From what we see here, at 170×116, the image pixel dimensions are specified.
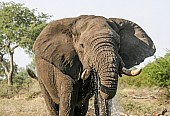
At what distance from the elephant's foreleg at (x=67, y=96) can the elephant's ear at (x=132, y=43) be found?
687 millimetres

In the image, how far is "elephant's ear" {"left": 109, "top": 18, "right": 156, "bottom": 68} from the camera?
16.6ft

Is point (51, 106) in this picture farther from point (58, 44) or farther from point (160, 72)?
point (160, 72)

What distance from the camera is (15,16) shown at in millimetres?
34250

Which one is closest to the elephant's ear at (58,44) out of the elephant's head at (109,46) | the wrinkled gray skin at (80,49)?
the wrinkled gray skin at (80,49)

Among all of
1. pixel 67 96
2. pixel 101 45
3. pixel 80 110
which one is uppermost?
pixel 101 45

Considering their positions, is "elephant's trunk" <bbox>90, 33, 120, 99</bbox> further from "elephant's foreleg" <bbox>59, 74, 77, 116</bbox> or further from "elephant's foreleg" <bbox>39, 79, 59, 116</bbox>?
"elephant's foreleg" <bbox>39, 79, 59, 116</bbox>

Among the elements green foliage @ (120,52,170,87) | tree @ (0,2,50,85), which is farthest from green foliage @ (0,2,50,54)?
green foliage @ (120,52,170,87)

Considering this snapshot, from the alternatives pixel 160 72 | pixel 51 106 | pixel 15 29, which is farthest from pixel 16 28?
pixel 51 106

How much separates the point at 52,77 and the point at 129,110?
21.6 ft

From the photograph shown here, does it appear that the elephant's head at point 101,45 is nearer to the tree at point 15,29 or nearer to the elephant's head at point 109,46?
the elephant's head at point 109,46

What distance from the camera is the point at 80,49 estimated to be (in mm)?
4730

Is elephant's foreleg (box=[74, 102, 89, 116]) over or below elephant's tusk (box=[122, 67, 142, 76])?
below

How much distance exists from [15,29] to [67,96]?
94.8 ft

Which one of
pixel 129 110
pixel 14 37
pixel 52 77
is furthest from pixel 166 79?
pixel 14 37
